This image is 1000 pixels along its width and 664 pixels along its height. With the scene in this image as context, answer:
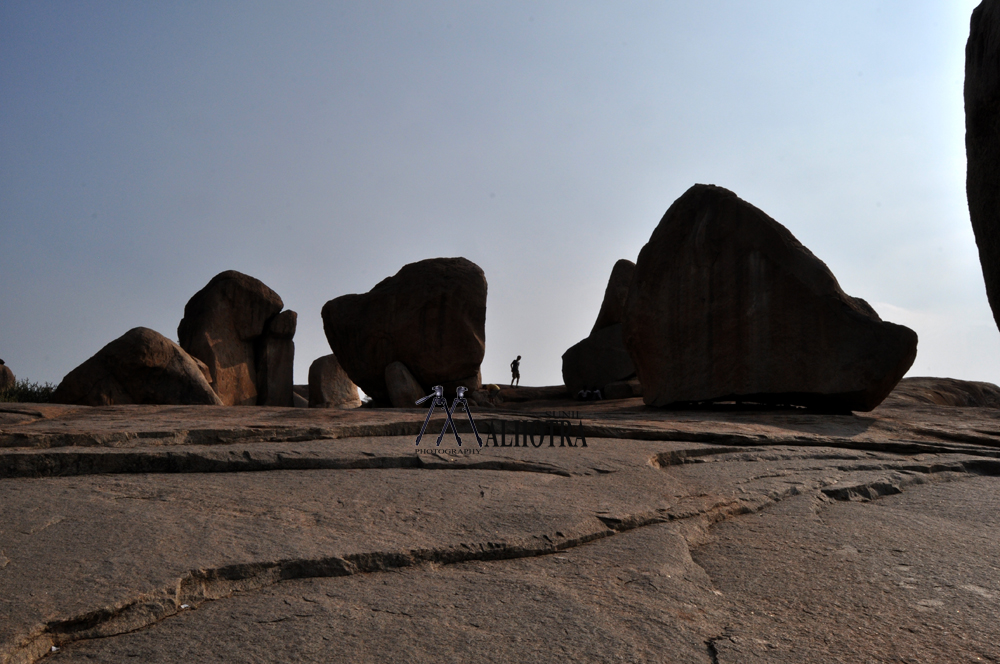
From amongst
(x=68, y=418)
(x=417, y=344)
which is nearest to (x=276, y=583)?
(x=68, y=418)

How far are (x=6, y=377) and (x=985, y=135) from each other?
18840mm

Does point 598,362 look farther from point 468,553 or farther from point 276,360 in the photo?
point 468,553

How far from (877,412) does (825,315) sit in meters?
1.38

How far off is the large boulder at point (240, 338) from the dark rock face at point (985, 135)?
1510 cm

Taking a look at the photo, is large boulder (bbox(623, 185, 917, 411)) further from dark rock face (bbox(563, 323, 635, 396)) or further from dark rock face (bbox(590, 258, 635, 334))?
dark rock face (bbox(590, 258, 635, 334))

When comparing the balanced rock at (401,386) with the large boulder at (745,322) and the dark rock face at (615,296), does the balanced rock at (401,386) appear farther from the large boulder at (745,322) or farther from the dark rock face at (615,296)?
the large boulder at (745,322)

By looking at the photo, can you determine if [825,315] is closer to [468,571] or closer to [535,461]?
[535,461]

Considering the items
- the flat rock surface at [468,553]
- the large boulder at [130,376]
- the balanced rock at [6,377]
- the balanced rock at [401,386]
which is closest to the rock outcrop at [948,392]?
the balanced rock at [401,386]

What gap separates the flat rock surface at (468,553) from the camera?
172cm

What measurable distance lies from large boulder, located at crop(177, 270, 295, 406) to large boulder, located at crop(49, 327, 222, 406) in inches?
183

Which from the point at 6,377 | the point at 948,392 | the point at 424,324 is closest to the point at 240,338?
the point at 6,377

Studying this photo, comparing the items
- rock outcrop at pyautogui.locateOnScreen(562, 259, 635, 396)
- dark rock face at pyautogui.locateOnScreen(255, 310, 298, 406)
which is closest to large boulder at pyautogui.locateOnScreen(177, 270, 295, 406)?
dark rock face at pyautogui.locateOnScreen(255, 310, 298, 406)

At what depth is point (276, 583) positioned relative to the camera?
2033 mm

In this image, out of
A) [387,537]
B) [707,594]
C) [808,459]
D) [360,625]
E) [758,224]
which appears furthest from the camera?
[758,224]
